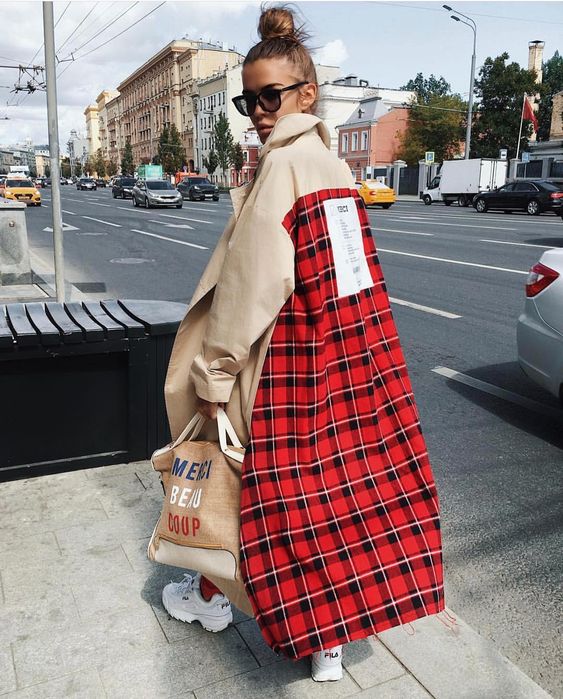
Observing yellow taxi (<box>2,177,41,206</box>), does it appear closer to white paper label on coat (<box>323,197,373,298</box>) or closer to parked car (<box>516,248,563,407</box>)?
parked car (<box>516,248,563,407</box>)

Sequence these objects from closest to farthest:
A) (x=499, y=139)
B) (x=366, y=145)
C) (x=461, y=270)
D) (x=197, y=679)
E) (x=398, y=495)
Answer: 1. (x=398, y=495)
2. (x=197, y=679)
3. (x=461, y=270)
4. (x=499, y=139)
5. (x=366, y=145)

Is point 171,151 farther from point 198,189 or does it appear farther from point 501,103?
point 198,189

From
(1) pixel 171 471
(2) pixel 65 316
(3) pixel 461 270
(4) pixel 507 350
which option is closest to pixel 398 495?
(1) pixel 171 471

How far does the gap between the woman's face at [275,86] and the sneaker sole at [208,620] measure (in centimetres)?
159

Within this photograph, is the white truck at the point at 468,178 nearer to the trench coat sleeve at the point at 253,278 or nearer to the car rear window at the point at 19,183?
the car rear window at the point at 19,183

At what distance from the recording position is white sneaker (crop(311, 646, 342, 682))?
210 centimetres

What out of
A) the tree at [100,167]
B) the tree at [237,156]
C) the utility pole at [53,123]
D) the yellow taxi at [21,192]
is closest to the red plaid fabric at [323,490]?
the utility pole at [53,123]

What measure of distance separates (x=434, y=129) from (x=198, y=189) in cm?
2685

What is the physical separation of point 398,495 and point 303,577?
359mm

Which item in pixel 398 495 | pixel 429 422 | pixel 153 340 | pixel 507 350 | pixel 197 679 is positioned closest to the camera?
pixel 398 495

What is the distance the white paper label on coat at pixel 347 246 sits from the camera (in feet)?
6.02

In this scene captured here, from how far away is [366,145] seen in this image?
226 feet

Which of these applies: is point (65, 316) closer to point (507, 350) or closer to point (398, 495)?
point (398, 495)

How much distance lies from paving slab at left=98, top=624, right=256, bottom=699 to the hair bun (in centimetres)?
192
